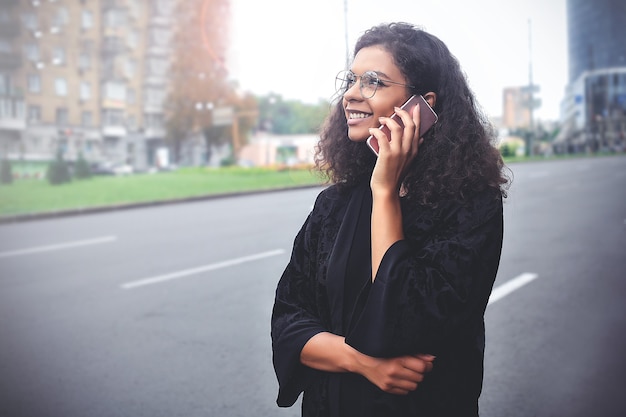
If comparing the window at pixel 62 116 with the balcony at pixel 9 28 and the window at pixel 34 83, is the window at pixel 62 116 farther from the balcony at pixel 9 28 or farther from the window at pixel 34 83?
the balcony at pixel 9 28

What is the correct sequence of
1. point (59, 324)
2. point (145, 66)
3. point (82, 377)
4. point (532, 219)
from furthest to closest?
1. point (145, 66)
2. point (532, 219)
3. point (59, 324)
4. point (82, 377)

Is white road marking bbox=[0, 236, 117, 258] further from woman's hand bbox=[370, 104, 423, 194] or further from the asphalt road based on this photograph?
woman's hand bbox=[370, 104, 423, 194]

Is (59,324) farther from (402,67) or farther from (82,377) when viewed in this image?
(402,67)

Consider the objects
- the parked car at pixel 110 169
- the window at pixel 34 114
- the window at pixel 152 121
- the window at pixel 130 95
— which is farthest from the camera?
the window at pixel 152 121

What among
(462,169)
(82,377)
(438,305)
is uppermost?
(462,169)

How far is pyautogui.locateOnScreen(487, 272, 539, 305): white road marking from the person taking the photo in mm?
5348

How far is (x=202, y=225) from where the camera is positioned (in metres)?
10.2

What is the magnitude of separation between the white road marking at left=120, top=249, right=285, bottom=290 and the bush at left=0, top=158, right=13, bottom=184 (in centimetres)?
1231

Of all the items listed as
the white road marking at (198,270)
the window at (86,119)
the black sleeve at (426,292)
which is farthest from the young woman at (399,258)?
the window at (86,119)

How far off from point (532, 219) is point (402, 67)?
9353mm

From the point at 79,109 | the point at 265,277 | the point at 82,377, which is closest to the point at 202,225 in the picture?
the point at 265,277

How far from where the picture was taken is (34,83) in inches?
1071

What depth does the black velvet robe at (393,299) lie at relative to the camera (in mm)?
1278

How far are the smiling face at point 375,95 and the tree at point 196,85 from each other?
26706 mm
